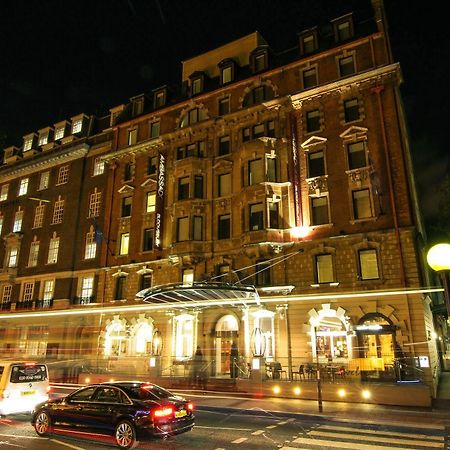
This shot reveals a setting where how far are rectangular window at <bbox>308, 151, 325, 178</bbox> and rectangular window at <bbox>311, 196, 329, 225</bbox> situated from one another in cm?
169

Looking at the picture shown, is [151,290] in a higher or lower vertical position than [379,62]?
lower

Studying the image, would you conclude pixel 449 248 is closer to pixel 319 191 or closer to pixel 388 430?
pixel 388 430

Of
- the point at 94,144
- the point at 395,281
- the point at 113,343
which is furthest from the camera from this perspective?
the point at 94,144

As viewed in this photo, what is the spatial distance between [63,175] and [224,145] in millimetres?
18236

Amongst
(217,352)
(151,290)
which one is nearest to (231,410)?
(151,290)

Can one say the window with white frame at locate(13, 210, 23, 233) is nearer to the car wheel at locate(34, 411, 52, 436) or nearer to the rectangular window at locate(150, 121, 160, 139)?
the rectangular window at locate(150, 121, 160, 139)

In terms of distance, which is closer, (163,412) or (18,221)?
(163,412)

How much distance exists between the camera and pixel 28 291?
3738 centimetres

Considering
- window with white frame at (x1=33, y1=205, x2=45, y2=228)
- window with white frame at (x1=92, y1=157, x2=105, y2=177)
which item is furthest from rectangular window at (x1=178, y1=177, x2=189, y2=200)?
window with white frame at (x1=33, y1=205, x2=45, y2=228)

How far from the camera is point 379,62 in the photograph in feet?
84.4

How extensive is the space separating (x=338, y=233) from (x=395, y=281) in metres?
4.33

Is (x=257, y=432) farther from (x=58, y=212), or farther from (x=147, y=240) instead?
(x=58, y=212)

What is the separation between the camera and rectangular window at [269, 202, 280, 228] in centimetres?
2627

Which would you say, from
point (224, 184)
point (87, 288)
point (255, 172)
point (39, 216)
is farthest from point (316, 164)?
point (39, 216)
